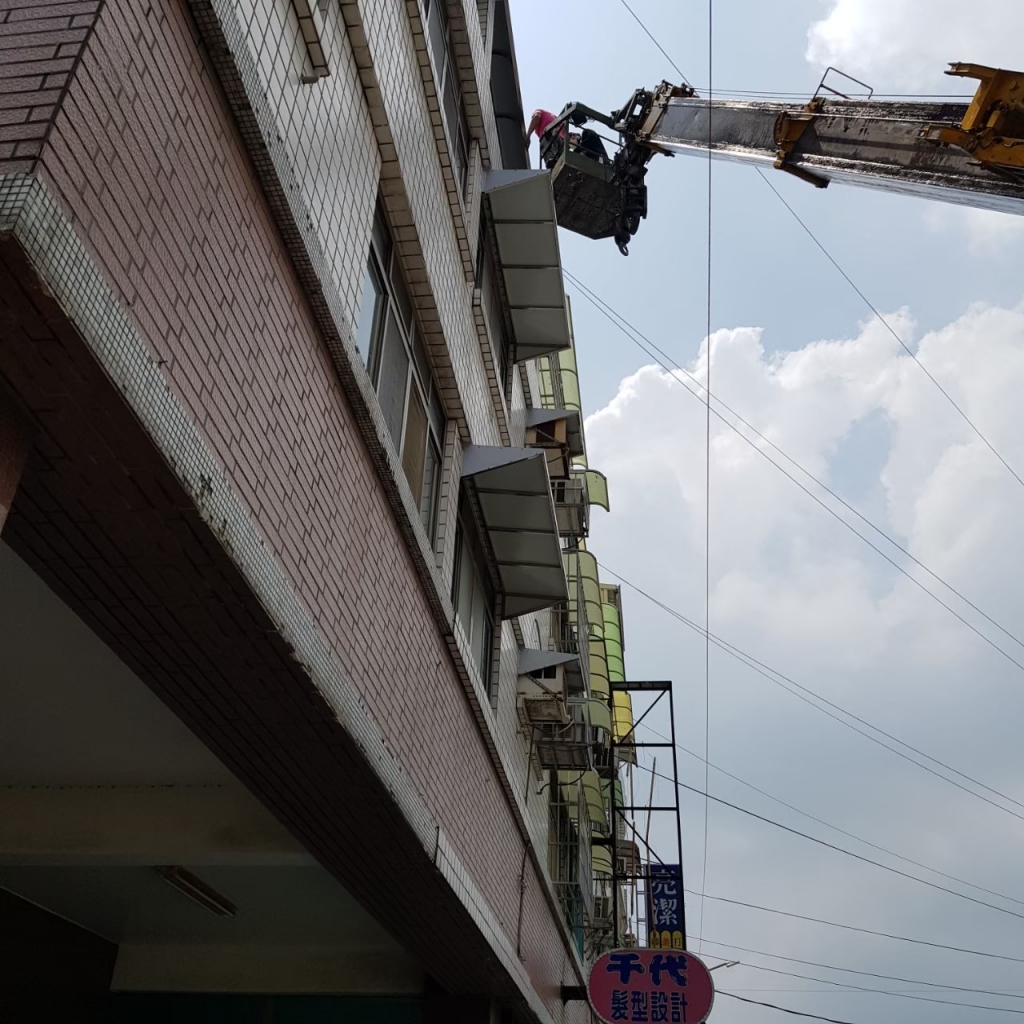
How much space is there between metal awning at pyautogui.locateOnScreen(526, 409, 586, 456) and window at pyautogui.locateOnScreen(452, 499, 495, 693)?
4033 millimetres

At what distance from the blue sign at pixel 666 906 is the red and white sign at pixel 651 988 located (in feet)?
25.4

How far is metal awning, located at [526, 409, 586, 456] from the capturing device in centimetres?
1415

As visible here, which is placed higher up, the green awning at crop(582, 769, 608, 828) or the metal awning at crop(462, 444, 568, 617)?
the green awning at crop(582, 769, 608, 828)

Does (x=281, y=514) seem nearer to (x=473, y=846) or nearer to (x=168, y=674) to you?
(x=168, y=674)

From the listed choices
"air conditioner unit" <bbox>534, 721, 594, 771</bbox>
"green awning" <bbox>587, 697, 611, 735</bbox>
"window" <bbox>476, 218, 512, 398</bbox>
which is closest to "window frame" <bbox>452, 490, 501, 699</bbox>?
"window" <bbox>476, 218, 512, 398</bbox>

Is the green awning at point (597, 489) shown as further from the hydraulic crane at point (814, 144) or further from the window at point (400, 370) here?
the window at point (400, 370)

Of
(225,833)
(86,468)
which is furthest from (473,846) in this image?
(86,468)

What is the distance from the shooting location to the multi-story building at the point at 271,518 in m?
3.06

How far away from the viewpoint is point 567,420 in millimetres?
14977

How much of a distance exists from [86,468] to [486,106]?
8361 mm

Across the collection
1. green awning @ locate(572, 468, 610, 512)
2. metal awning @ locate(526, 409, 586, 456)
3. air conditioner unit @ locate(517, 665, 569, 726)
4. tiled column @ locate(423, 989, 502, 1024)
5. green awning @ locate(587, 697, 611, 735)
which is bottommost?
tiled column @ locate(423, 989, 502, 1024)

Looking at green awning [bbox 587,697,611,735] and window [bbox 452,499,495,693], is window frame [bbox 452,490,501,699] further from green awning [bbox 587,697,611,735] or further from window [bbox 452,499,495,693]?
green awning [bbox 587,697,611,735]

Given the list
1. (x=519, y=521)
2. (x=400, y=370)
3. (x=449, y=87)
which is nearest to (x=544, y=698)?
(x=519, y=521)

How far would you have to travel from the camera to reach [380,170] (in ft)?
20.9
